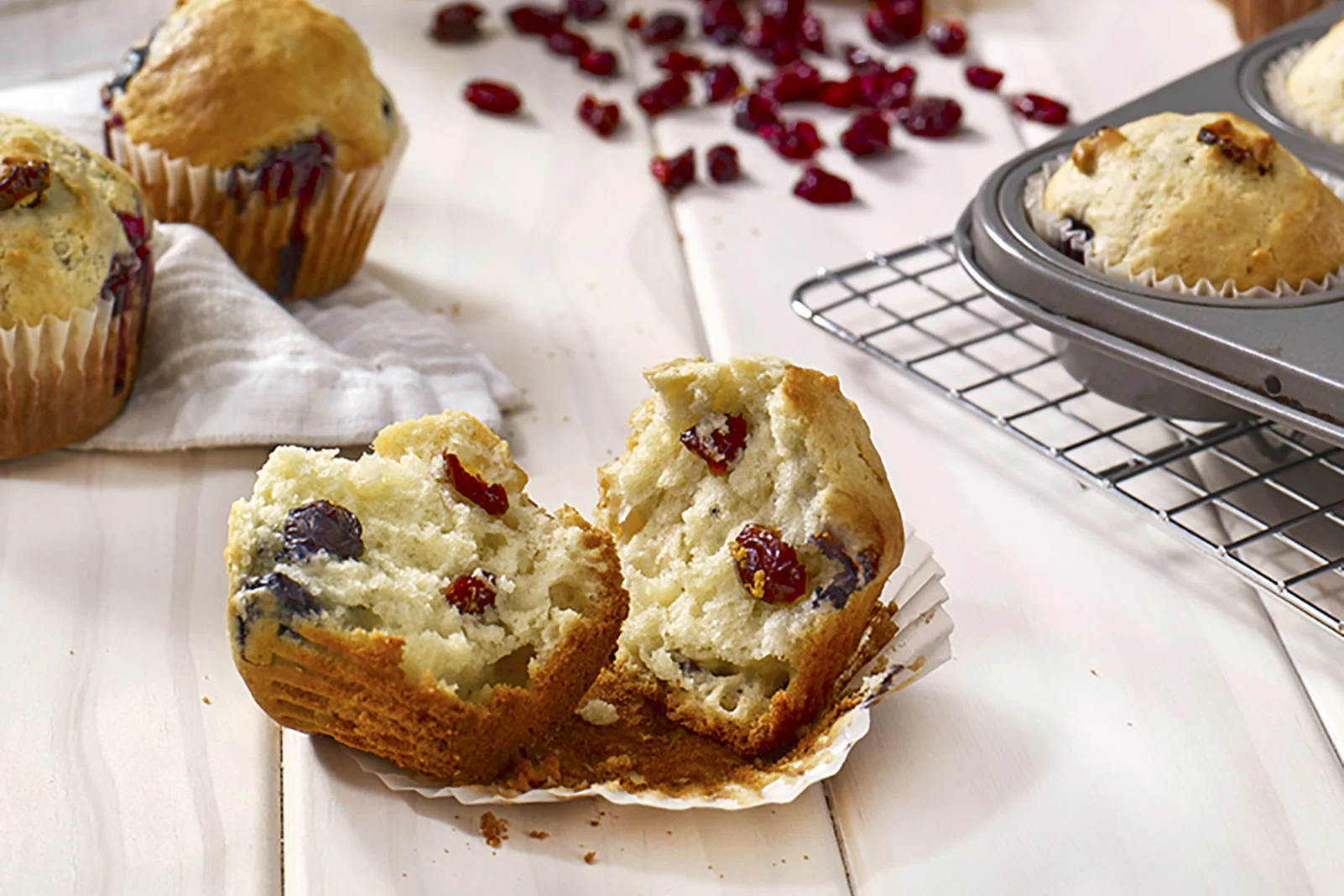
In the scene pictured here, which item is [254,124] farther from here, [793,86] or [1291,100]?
[1291,100]

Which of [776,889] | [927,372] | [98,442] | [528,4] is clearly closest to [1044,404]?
[927,372]

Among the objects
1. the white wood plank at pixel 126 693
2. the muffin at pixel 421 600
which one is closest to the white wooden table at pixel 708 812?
the white wood plank at pixel 126 693

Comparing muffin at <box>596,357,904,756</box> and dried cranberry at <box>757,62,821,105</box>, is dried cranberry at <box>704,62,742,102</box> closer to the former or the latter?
dried cranberry at <box>757,62,821,105</box>

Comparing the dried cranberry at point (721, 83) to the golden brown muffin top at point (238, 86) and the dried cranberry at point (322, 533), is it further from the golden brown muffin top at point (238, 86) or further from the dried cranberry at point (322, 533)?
the dried cranberry at point (322, 533)

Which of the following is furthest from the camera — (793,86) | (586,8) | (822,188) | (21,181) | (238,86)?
(586,8)

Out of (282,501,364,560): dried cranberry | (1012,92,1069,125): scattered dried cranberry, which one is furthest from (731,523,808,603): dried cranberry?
(1012,92,1069,125): scattered dried cranberry

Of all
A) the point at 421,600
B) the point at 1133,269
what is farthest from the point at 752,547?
the point at 1133,269

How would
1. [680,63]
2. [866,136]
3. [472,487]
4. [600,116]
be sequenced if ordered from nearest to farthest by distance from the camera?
[472,487] < [866,136] < [600,116] < [680,63]

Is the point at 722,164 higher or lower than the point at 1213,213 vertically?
lower
